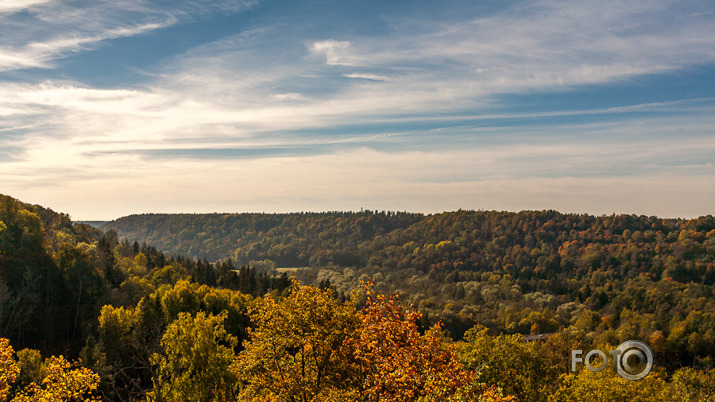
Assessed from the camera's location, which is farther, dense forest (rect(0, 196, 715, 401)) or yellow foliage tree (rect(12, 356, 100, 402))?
dense forest (rect(0, 196, 715, 401))

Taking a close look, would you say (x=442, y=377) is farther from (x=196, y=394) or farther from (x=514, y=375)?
(x=514, y=375)

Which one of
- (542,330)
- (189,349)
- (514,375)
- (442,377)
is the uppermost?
(442,377)

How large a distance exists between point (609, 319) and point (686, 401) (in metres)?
147

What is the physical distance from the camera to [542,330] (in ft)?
543

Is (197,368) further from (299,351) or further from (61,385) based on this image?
(299,351)

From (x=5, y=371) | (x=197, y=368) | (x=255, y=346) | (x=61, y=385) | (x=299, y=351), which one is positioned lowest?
(x=197, y=368)

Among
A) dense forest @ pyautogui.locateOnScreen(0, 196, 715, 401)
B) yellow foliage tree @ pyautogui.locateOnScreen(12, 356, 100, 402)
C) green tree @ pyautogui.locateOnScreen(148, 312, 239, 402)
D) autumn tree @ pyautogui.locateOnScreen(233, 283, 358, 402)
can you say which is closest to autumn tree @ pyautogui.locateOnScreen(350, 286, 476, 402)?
dense forest @ pyautogui.locateOnScreen(0, 196, 715, 401)

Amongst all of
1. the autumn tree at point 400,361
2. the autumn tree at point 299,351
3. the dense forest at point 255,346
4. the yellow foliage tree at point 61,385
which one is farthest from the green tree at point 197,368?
the autumn tree at point 400,361

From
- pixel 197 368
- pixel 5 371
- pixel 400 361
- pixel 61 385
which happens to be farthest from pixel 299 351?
pixel 197 368

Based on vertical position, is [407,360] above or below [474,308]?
above

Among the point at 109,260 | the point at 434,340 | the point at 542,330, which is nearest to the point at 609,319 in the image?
the point at 542,330

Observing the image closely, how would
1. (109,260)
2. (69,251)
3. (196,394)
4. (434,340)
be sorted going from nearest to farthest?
1. (434,340)
2. (196,394)
3. (69,251)
4. (109,260)

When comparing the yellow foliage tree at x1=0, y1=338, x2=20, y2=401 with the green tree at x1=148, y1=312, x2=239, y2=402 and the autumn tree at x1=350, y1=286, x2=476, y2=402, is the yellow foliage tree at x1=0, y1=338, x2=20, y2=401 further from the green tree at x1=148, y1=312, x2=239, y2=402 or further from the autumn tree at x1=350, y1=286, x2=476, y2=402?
the autumn tree at x1=350, y1=286, x2=476, y2=402

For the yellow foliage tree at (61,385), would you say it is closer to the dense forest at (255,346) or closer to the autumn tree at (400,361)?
the dense forest at (255,346)
